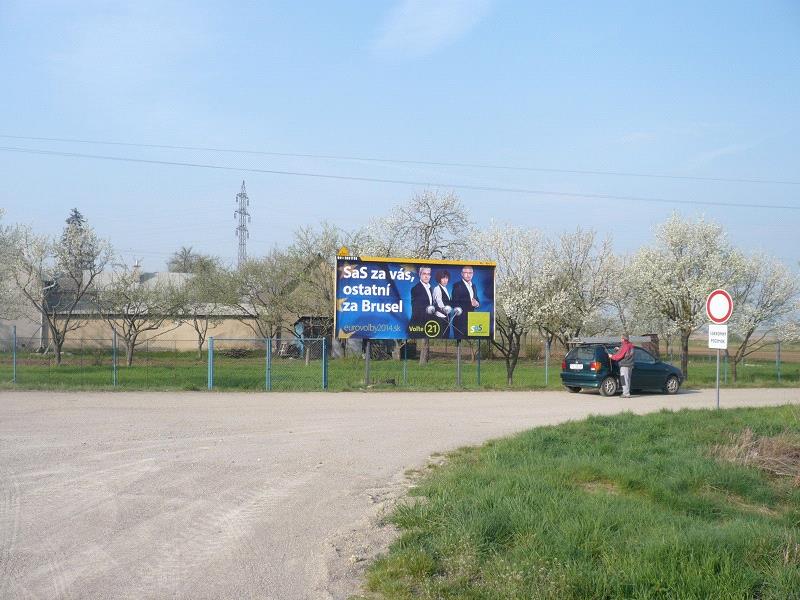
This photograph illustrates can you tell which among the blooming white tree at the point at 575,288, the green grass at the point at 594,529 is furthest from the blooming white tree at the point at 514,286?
the green grass at the point at 594,529

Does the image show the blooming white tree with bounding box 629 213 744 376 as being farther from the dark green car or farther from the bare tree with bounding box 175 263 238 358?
the bare tree with bounding box 175 263 238 358

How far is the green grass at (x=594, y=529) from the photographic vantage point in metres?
5.17

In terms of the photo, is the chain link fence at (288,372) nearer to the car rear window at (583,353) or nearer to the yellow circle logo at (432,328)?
the yellow circle logo at (432,328)

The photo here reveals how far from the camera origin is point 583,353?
2292 cm

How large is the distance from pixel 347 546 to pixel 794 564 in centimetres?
347

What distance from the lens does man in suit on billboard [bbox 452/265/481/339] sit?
23828 mm

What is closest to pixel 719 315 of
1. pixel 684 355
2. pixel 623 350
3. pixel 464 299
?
pixel 623 350

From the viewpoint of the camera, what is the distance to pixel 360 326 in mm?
23000

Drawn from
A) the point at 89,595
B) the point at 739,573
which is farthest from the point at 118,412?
the point at 739,573

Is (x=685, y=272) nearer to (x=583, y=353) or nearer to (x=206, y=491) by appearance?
(x=583, y=353)

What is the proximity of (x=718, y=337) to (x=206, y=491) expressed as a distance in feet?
36.8

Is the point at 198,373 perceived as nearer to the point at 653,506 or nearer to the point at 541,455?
the point at 541,455

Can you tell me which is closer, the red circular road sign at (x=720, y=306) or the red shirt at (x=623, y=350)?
the red circular road sign at (x=720, y=306)

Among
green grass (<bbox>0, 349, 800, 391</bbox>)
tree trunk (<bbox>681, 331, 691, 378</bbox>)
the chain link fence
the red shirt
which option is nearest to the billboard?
the chain link fence
